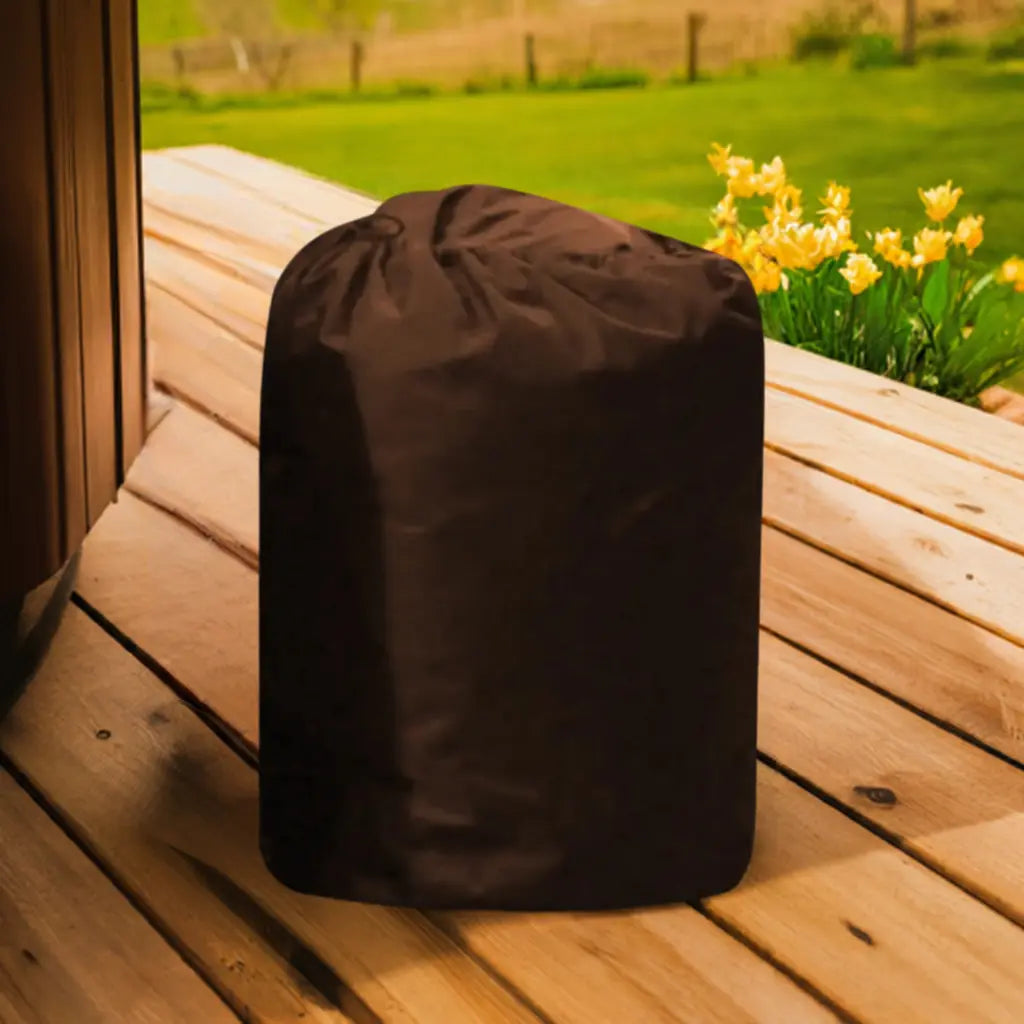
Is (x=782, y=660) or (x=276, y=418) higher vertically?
(x=276, y=418)

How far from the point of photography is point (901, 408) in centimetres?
219

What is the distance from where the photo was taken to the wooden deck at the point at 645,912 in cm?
115

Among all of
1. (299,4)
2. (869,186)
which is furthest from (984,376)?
(299,4)

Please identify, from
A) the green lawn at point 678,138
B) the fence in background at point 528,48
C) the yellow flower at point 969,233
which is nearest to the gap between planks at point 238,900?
the yellow flower at point 969,233

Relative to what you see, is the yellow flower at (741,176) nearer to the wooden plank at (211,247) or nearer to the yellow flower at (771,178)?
the yellow flower at (771,178)

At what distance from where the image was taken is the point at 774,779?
141 centimetres

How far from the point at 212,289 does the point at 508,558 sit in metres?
1.63

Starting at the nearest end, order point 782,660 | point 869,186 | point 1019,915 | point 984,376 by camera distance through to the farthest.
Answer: point 1019,915
point 782,660
point 984,376
point 869,186

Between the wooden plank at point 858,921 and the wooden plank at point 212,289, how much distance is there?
1337 millimetres

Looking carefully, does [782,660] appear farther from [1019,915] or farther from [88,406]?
[88,406]

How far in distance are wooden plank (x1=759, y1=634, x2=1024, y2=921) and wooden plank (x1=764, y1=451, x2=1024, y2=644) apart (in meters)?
0.22

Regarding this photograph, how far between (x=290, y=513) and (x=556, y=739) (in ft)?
0.80

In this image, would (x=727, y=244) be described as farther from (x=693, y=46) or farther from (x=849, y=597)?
(x=693, y=46)

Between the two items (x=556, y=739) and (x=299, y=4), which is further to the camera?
(x=299, y=4)
